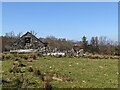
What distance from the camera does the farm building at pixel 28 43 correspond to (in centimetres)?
5519

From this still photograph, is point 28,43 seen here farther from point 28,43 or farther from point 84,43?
point 84,43

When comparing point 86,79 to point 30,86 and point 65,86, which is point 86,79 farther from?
point 30,86

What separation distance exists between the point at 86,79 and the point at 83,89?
265cm

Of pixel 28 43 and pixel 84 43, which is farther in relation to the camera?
pixel 84 43

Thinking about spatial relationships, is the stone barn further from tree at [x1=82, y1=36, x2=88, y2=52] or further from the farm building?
tree at [x1=82, y1=36, x2=88, y2=52]

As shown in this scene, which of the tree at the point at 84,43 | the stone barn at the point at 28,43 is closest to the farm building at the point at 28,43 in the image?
the stone barn at the point at 28,43

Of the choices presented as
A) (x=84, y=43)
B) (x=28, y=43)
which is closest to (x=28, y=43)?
(x=28, y=43)

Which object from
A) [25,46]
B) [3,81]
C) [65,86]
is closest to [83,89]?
[65,86]

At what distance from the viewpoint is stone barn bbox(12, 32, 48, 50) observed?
5525 centimetres

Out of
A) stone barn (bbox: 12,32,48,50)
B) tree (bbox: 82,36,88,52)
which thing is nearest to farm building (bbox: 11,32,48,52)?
stone barn (bbox: 12,32,48,50)

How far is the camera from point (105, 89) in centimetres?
1129

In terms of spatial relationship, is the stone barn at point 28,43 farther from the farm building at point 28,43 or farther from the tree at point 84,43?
the tree at point 84,43

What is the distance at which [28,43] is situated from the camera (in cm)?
5619

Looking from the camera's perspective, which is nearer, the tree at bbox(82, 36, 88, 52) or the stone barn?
the stone barn
